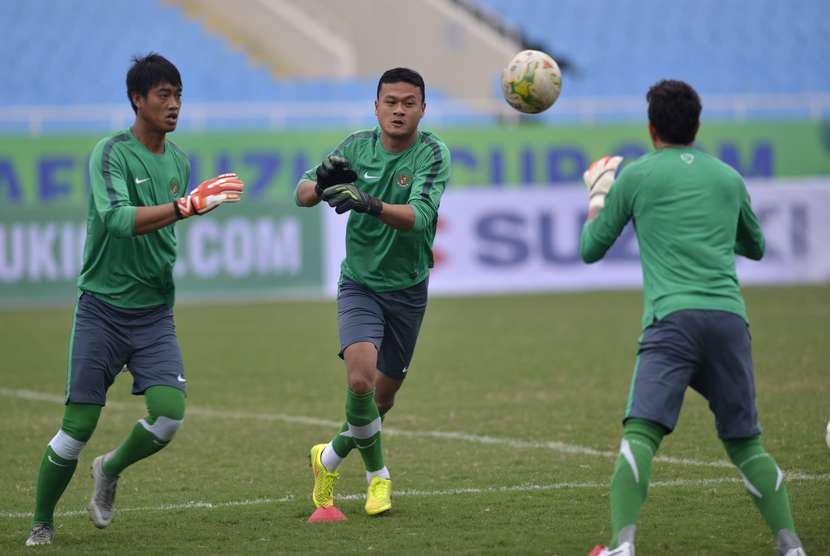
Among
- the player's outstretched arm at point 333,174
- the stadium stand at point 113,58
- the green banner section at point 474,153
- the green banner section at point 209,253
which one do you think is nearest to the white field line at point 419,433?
the player's outstretched arm at point 333,174

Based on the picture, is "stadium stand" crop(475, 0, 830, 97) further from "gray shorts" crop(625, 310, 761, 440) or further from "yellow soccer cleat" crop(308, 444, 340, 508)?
"gray shorts" crop(625, 310, 761, 440)

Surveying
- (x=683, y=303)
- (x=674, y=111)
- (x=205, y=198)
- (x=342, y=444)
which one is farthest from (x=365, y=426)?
(x=674, y=111)

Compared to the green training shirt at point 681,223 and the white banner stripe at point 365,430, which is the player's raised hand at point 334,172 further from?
the green training shirt at point 681,223

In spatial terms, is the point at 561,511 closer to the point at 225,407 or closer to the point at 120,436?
the point at 120,436

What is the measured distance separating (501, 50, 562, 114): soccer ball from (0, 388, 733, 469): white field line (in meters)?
2.56

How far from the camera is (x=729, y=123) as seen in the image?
2783 cm

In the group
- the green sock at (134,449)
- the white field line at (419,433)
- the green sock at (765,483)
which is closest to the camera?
the green sock at (765,483)

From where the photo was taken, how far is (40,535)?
659 cm

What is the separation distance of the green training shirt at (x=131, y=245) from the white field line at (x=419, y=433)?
342 centimetres

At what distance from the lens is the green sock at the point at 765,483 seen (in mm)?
5695

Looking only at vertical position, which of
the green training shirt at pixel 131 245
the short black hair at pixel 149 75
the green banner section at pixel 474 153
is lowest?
the green training shirt at pixel 131 245

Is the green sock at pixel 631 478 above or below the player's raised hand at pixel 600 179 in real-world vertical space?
below

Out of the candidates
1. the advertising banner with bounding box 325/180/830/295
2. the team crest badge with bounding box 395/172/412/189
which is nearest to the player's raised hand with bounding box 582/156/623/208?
the team crest badge with bounding box 395/172/412/189

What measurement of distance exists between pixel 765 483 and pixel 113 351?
3.14 meters
